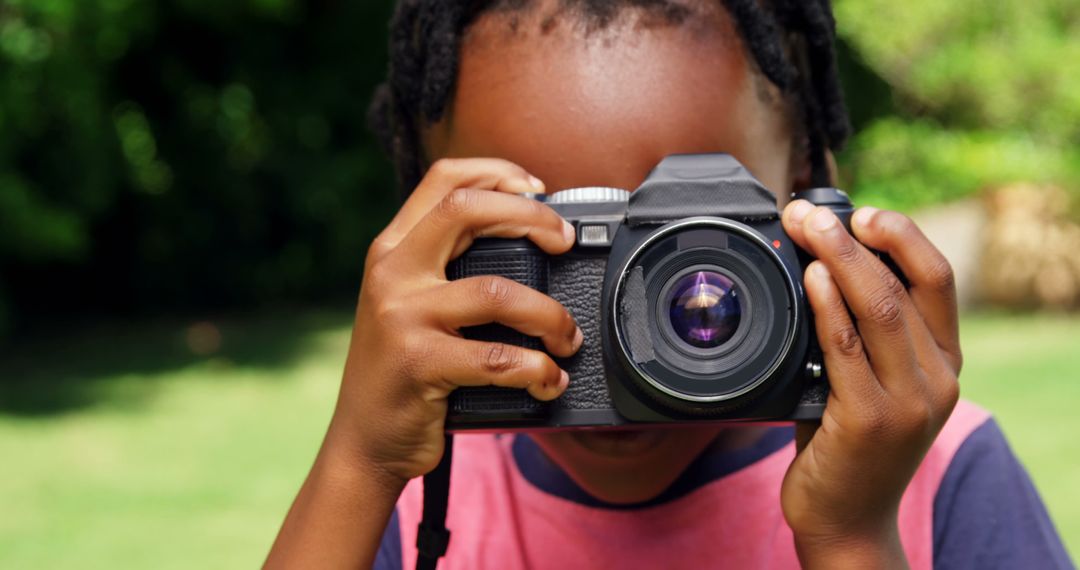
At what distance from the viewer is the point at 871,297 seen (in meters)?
1.05

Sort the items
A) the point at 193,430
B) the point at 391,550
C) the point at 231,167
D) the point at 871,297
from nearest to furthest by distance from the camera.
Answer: the point at 871,297 → the point at 391,550 → the point at 193,430 → the point at 231,167

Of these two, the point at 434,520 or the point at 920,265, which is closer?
the point at 920,265

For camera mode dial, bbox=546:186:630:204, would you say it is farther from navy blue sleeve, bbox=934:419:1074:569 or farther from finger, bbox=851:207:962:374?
navy blue sleeve, bbox=934:419:1074:569

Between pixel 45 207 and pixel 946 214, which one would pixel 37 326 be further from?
Answer: pixel 946 214

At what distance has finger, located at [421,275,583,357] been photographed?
1093 millimetres

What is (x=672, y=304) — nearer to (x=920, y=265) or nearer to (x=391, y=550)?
(x=920, y=265)

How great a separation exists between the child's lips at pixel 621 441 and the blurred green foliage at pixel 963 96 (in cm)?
661

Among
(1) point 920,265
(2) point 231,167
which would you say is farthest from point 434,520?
(2) point 231,167

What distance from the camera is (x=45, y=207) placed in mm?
5707

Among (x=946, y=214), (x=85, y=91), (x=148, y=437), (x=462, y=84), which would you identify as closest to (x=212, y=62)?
(x=85, y=91)

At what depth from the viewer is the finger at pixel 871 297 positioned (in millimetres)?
1046

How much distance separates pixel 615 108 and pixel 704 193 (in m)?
0.13

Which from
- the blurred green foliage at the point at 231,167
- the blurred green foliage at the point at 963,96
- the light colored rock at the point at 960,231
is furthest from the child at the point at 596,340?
the blurred green foliage at the point at 963,96

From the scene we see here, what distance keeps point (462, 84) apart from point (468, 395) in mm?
354
